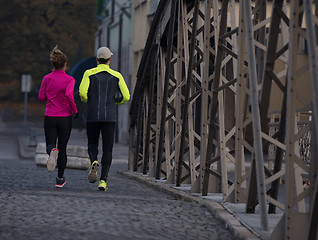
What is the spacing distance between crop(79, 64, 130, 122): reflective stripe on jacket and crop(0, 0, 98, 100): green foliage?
195ft

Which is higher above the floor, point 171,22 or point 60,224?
point 171,22

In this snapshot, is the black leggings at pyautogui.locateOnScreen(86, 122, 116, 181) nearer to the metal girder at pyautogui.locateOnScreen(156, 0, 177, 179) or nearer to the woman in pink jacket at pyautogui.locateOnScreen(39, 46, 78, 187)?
the woman in pink jacket at pyautogui.locateOnScreen(39, 46, 78, 187)

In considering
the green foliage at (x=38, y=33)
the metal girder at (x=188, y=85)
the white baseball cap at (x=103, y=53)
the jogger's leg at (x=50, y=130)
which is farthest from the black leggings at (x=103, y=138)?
the green foliage at (x=38, y=33)

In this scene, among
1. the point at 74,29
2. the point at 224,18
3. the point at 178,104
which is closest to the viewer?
the point at 224,18

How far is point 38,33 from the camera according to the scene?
7244 centimetres

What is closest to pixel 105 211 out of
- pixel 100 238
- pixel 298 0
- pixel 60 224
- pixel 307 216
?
pixel 60 224

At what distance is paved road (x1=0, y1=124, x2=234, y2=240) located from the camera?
7.36m

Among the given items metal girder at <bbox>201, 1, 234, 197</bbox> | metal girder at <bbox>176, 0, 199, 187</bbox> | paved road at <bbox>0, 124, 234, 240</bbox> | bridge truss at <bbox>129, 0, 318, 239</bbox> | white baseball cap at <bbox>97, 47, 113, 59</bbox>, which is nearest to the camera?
bridge truss at <bbox>129, 0, 318, 239</bbox>

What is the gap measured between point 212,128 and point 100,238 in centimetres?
389

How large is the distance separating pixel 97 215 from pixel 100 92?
3120 millimetres

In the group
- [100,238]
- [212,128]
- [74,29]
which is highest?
[74,29]

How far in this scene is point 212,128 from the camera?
10672 mm

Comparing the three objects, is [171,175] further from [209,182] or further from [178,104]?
[209,182]

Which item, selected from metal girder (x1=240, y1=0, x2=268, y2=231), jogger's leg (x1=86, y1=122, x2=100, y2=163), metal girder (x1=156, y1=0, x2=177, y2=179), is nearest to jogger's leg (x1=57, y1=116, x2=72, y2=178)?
jogger's leg (x1=86, y1=122, x2=100, y2=163)
